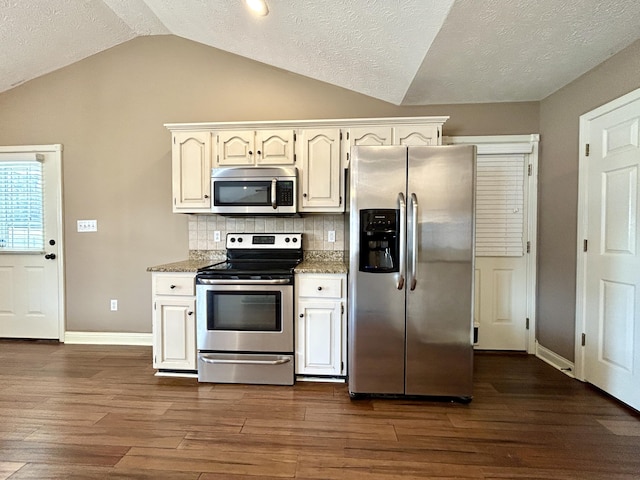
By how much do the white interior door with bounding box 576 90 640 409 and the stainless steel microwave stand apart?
2319 millimetres

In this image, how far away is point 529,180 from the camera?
3004mm

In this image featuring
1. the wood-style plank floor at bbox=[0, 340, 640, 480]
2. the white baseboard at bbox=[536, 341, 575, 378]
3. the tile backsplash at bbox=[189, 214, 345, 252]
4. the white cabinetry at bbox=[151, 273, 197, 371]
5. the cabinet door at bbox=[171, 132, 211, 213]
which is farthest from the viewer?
the tile backsplash at bbox=[189, 214, 345, 252]

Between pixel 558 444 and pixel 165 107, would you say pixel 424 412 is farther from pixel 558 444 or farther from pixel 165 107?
pixel 165 107

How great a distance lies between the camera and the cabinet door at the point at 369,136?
2.69 metres

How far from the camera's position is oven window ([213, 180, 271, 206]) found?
107 inches

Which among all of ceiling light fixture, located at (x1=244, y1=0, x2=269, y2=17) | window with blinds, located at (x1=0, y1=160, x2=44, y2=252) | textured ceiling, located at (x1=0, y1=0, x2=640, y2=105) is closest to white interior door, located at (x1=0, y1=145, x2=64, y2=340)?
window with blinds, located at (x1=0, y1=160, x2=44, y2=252)

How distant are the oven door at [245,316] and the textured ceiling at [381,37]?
1.94 meters

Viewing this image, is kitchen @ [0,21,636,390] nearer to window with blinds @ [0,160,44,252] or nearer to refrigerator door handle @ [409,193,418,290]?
window with blinds @ [0,160,44,252]

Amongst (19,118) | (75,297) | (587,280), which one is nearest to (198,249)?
(75,297)

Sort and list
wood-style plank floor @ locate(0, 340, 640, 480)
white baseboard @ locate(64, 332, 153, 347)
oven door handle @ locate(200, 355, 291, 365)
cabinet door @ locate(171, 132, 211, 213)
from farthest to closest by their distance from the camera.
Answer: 1. white baseboard @ locate(64, 332, 153, 347)
2. cabinet door @ locate(171, 132, 211, 213)
3. oven door handle @ locate(200, 355, 291, 365)
4. wood-style plank floor @ locate(0, 340, 640, 480)

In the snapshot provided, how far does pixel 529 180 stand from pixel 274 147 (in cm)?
245

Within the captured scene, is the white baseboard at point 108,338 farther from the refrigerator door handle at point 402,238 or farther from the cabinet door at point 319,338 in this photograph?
the refrigerator door handle at point 402,238

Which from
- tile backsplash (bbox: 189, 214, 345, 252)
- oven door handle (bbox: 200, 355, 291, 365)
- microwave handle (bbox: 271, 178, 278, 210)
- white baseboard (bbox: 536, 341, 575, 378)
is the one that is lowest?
white baseboard (bbox: 536, 341, 575, 378)

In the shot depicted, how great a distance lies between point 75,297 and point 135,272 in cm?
71
